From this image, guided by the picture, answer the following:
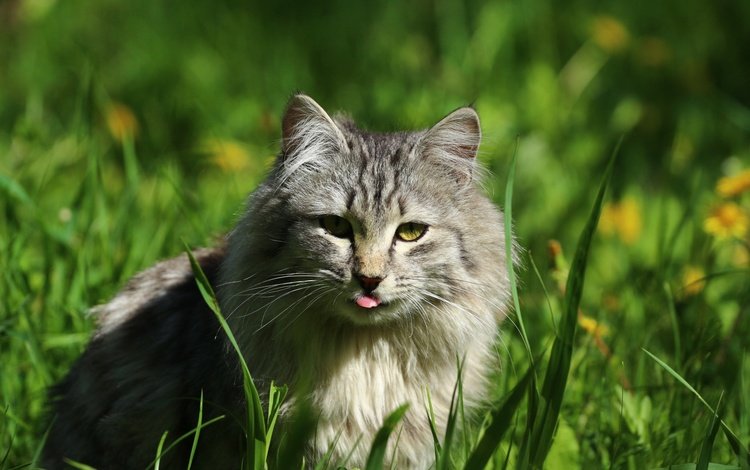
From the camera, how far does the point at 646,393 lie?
125 inches

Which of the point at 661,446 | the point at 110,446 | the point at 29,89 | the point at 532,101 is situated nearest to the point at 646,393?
the point at 661,446

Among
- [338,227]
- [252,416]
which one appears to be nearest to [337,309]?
[338,227]

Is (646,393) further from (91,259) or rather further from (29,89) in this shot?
(29,89)

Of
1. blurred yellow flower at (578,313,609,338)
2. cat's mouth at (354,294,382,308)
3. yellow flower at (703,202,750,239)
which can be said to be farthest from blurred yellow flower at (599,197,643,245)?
cat's mouth at (354,294,382,308)

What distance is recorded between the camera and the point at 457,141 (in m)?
2.94

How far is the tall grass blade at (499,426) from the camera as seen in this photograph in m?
2.11

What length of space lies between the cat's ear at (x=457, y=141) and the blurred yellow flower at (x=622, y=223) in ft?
5.88

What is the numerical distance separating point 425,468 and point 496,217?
793mm

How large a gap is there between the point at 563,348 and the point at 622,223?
2.56m

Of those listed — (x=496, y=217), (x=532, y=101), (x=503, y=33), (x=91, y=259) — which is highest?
(x=503, y=33)

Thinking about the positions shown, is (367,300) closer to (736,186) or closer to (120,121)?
(736,186)

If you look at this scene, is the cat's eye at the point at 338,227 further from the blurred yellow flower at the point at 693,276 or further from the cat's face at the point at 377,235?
the blurred yellow flower at the point at 693,276

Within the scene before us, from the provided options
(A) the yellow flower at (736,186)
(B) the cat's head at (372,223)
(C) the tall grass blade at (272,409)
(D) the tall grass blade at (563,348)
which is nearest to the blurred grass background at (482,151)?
(A) the yellow flower at (736,186)

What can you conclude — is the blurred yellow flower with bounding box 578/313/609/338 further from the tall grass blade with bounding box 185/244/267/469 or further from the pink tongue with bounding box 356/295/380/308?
the tall grass blade with bounding box 185/244/267/469
